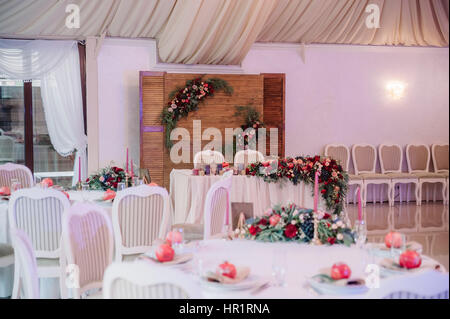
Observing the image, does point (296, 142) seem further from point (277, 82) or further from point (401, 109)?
point (401, 109)

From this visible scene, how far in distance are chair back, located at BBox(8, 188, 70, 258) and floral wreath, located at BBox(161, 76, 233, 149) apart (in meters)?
5.05

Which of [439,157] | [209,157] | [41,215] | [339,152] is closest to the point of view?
[41,215]

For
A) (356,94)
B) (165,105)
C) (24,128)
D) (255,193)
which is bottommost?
(255,193)

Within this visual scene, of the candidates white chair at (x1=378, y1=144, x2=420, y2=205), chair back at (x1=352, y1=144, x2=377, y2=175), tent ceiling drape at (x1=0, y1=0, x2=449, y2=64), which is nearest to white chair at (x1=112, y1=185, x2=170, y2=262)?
tent ceiling drape at (x1=0, y1=0, x2=449, y2=64)

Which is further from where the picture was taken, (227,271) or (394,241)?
(394,241)

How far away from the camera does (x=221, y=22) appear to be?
8.84 meters

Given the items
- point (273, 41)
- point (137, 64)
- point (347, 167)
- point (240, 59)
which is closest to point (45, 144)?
point (137, 64)

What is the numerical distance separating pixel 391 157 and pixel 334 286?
8.89 metres

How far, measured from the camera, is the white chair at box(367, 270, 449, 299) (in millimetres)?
1920

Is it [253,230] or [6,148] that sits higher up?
[6,148]

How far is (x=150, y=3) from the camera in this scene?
8922mm

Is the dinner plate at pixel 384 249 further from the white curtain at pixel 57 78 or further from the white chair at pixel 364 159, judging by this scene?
the white chair at pixel 364 159

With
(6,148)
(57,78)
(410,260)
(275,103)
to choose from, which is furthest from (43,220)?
(275,103)

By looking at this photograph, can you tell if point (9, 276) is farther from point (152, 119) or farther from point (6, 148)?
point (6, 148)
